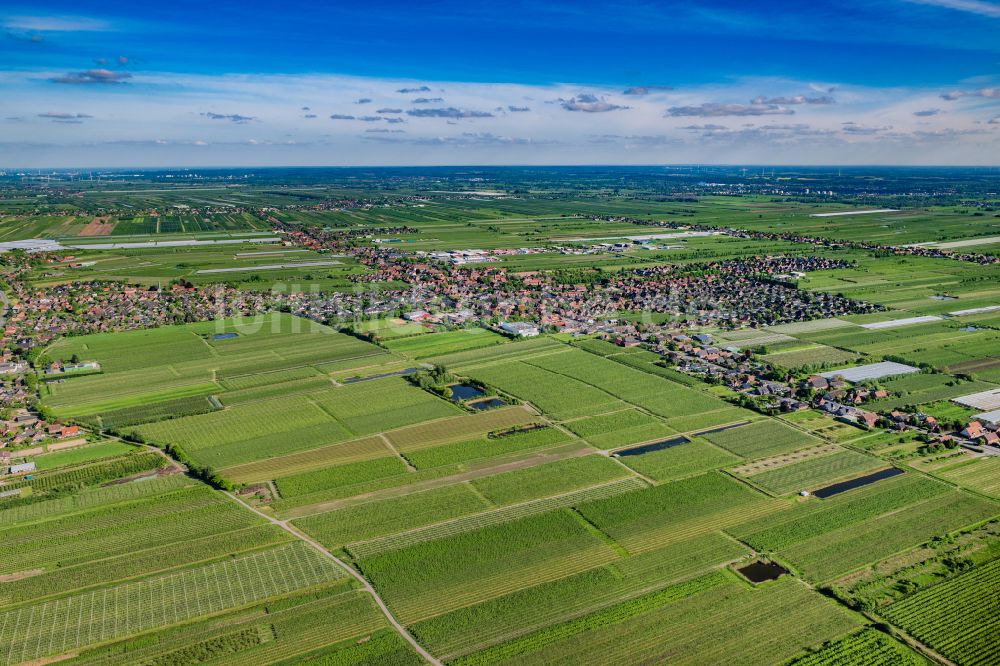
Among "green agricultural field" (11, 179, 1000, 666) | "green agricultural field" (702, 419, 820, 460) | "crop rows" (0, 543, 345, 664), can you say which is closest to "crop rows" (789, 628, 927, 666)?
"green agricultural field" (11, 179, 1000, 666)

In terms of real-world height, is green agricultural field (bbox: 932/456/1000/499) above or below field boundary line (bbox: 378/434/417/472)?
above

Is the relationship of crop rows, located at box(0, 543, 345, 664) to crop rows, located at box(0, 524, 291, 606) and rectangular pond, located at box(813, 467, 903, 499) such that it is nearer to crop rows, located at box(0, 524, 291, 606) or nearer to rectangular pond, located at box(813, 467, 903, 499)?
crop rows, located at box(0, 524, 291, 606)

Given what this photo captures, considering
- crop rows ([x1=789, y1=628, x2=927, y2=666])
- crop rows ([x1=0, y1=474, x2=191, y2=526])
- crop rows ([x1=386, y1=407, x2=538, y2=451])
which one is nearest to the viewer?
crop rows ([x1=789, y1=628, x2=927, y2=666])

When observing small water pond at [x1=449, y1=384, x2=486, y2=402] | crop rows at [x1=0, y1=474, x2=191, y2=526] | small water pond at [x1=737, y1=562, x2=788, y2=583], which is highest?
small water pond at [x1=449, y1=384, x2=486, y2=402]

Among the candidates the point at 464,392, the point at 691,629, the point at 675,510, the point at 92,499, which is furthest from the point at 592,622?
the point at 464,392

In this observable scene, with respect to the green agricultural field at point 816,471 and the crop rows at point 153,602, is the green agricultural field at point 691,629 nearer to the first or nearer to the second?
the crop rows at point 153,602

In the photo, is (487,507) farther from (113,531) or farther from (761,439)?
(761,439)

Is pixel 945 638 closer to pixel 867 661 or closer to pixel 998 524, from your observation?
pixel 867 661

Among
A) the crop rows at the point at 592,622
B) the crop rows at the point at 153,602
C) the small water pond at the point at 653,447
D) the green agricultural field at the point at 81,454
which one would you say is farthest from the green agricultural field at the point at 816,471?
the green agricultural field at the point at 81,454

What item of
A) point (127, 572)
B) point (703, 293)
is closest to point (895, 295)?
point (703, 293)
